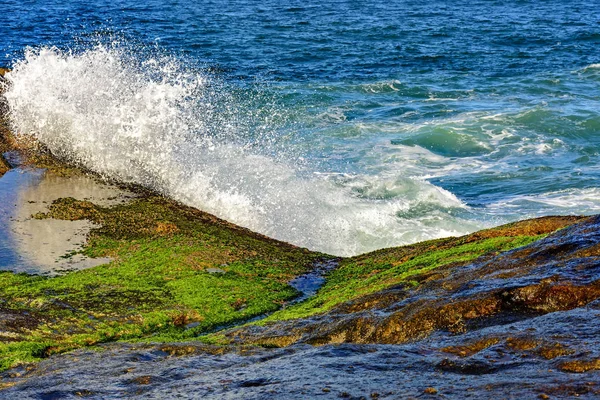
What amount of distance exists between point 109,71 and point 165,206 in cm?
795

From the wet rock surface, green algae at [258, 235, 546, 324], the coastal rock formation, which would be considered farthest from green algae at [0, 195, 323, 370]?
the coastal rock formation

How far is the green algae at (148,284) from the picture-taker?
817cm

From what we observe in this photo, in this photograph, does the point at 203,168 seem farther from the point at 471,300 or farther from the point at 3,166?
the point at 471,300

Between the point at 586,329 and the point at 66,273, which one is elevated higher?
the point at 586,329

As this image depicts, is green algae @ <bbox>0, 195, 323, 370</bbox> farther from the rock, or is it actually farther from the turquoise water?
the rock

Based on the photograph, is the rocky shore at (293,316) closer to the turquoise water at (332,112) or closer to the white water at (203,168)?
the white water at (203,168)

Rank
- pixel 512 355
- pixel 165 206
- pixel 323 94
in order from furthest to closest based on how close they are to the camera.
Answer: pixel 323 94 < pixel 165 206 < pixel 512 355

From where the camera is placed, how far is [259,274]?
414 inches

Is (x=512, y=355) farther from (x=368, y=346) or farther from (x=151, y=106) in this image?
(x=151, y=106)

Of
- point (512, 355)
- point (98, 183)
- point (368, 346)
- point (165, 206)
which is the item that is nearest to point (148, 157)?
point (98, 183)

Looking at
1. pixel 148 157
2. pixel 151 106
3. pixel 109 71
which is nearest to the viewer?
pixel 148 157

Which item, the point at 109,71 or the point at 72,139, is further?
the point at 109,71

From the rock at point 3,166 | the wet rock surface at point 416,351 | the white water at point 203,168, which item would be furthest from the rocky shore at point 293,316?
the rock at point 3,166

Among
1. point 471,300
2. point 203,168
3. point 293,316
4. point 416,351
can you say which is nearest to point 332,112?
point 203,168
